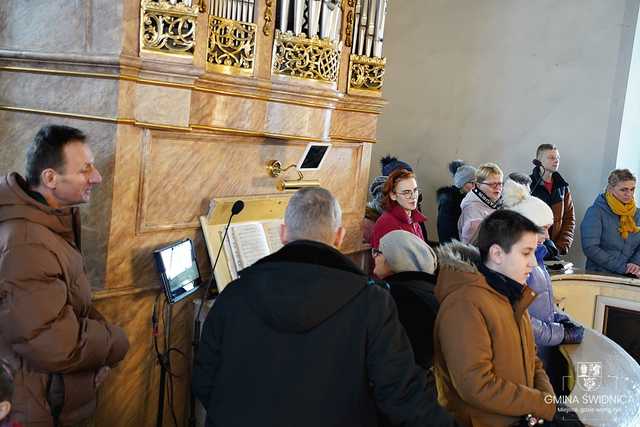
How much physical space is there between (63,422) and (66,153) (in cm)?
103

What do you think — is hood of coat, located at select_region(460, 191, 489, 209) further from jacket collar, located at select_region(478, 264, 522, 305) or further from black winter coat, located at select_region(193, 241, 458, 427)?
black winter coat, located at select_region(193, 241, 458, 427)

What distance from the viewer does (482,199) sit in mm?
5445

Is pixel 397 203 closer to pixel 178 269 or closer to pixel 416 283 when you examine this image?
pixel 178 269

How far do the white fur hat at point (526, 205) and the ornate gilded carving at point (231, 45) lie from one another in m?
1.66

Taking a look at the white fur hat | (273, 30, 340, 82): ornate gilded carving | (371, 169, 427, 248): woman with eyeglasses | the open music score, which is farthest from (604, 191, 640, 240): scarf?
the open music score

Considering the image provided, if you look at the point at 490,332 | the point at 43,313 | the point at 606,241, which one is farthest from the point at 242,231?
the point at 606,241

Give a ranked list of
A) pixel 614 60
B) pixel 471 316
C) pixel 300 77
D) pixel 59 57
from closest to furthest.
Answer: pixel 471 316, pixel 59 57, pixel 300 77, pixel 614 60

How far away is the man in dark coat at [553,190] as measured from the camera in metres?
7.17

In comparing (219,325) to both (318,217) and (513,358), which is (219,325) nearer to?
(318,217)

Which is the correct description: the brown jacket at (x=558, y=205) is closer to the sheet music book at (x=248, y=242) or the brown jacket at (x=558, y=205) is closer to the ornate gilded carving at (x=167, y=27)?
the sheet music book at (x=248, y=242)

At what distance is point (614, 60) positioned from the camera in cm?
796

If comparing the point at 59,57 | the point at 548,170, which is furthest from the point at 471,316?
the point at 548,170

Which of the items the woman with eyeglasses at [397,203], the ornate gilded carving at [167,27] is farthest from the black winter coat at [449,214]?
the ornate gilded carving at [167,27]

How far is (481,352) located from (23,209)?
5.75ft
